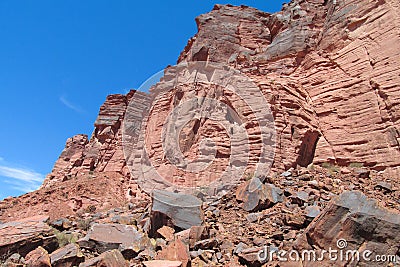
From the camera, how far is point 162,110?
29.1m

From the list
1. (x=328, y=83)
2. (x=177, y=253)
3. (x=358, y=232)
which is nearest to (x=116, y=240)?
(x=177, y=253)

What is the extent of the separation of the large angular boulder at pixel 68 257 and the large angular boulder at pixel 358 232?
5.31 meters

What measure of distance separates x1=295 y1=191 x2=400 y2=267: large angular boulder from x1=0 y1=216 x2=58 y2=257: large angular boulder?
7051 mm

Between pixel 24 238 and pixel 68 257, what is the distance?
6.94 feet

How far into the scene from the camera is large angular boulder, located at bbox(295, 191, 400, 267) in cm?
584

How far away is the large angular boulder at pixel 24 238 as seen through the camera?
310 inches

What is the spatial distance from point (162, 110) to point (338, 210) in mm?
24158

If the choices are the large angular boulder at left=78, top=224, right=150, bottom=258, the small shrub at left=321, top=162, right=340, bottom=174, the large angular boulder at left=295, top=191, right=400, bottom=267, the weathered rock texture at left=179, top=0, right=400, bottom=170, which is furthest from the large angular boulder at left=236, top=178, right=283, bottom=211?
the weathered rock texture at left=179, top=0, right=400, bottom=170

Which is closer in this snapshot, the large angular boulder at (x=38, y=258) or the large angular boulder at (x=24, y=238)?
the large angular boulder at (x=38, y=258)

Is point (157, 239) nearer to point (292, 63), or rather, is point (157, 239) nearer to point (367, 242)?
point (367, 242)

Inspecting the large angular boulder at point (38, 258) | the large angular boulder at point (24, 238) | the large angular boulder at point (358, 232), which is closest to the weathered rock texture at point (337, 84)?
the large angular boulder at point (358, 232)

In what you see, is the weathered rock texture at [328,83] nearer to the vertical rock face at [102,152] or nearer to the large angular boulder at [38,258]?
the large angular boulder at [38,258]

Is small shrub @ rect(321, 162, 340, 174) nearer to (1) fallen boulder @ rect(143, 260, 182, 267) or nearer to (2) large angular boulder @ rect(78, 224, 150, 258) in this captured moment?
(2) large angular boulder @ rect(78, 224, 150, 258)

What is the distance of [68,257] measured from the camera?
6.99 metres
